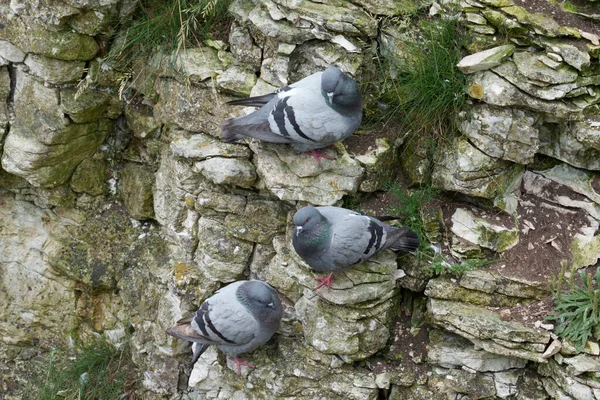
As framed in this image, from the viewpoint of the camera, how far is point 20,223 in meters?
7.41

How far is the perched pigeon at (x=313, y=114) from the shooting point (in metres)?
5.59

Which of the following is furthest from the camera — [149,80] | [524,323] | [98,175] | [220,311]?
[98,175]

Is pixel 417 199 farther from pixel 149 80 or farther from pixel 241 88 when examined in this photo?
pixel 149 80

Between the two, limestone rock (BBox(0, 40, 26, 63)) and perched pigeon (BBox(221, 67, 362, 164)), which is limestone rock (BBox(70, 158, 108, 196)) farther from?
perched pigeon (BBox(221, 67, 362, 164))

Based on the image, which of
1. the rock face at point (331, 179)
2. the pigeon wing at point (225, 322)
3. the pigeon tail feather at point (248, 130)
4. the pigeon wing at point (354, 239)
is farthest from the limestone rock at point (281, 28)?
the pigeon wing at point (225, 322)

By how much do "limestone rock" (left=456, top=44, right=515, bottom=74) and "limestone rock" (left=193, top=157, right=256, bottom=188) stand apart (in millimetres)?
1946

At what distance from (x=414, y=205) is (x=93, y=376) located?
3.75 m

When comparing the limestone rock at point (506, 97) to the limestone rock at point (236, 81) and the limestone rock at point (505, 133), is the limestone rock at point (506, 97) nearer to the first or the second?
the limestone rock at point (505, 133)

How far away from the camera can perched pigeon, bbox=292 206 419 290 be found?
18.0ft

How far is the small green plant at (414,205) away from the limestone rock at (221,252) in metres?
1.36

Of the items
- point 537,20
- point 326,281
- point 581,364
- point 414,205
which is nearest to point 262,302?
point 326,281

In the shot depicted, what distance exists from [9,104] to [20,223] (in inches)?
52.4

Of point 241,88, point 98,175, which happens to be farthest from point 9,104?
point 241,88

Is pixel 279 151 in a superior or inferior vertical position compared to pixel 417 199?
superior
